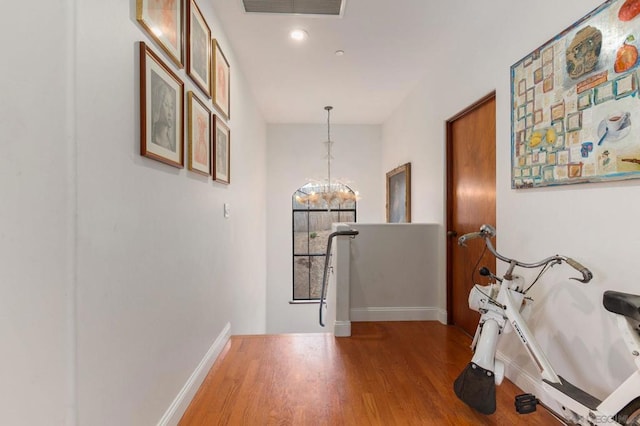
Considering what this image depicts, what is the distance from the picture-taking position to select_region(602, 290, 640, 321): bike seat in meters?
1.12

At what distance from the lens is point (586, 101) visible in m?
1.54

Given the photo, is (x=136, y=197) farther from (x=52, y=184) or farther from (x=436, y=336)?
(x=436, y=336)

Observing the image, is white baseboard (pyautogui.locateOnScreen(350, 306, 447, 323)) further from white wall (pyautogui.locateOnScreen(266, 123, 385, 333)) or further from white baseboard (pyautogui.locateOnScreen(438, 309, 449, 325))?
white wall (pyautogui.locateOnScreen(266, 123, 385, 333))

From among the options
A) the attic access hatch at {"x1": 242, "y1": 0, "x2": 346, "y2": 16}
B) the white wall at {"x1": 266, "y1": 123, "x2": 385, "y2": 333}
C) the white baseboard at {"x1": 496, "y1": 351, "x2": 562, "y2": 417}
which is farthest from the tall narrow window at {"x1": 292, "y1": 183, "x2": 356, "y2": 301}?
the white baseboard at {"x1": 496, "y1": 351, "x2": 562, "y2": 417}

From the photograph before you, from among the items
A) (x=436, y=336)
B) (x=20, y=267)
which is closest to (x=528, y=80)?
(x=436, y=336)

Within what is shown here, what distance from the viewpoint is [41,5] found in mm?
854

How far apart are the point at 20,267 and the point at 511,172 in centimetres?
246

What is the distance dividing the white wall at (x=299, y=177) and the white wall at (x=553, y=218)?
293 centimetres

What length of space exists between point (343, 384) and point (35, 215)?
1854 mm

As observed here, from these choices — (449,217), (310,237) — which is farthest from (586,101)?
(310,237)

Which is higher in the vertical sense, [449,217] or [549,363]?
[449,217]

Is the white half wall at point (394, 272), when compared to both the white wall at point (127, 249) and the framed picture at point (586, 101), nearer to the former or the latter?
the framed picture at point (586, 101)

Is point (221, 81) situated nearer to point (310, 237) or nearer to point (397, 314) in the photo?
point (397, 314)

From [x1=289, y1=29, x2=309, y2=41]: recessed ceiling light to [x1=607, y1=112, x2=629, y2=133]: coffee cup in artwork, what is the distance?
2.29 metres
